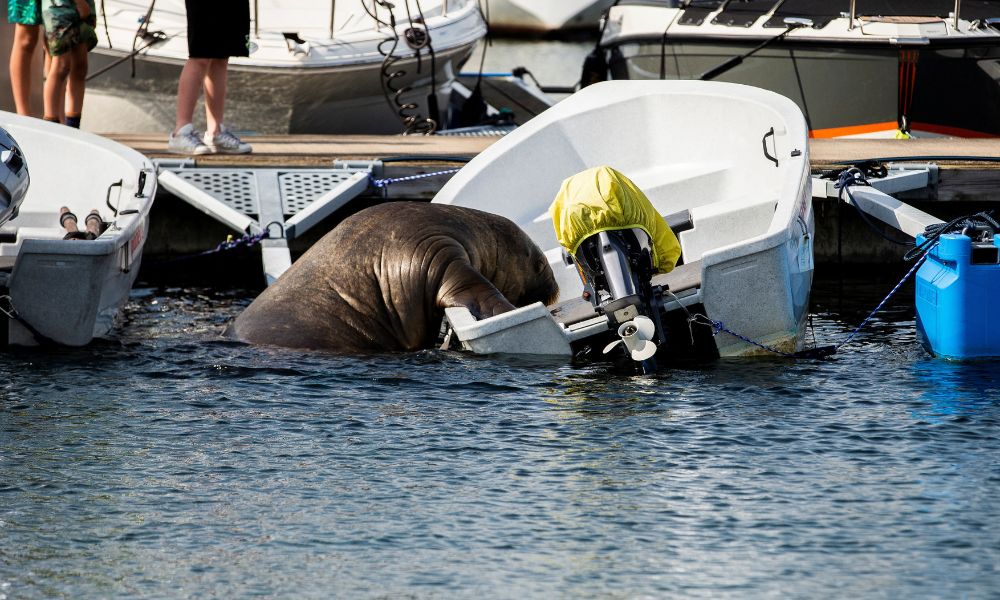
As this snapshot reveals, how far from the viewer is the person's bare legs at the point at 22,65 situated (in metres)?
10.1

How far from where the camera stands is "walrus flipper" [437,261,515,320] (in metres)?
7.10

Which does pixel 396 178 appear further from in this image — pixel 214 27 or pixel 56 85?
pixel 56 85

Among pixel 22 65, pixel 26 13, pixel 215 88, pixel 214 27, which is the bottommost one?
pixel 215 88

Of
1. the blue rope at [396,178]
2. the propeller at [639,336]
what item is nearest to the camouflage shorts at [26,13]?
the blue rope at [396,178]

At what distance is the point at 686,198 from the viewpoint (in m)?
8.93

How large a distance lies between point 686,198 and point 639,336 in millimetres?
2767

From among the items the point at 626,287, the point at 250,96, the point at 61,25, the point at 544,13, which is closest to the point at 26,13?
the point at 61,25

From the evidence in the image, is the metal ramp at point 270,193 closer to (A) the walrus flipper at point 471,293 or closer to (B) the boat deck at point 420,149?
(B) the boat deck at point 420,149

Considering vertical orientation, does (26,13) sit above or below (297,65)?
above

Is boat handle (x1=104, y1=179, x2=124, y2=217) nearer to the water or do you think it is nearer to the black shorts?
the water

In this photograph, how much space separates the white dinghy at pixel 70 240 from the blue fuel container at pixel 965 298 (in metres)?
3.93

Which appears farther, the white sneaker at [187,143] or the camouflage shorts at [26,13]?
the white sneaker at [187,143]

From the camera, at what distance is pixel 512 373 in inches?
262

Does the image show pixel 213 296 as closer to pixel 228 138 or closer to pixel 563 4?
pixel 228 138
